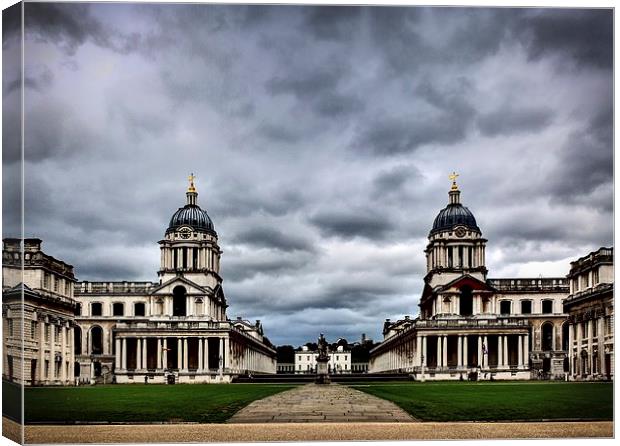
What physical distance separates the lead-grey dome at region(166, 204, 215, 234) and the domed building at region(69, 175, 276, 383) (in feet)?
27.5

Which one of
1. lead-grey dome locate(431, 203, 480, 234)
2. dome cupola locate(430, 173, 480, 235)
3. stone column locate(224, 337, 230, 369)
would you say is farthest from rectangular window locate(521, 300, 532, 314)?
lead-grey dome locate(431, 203, 480, 234)

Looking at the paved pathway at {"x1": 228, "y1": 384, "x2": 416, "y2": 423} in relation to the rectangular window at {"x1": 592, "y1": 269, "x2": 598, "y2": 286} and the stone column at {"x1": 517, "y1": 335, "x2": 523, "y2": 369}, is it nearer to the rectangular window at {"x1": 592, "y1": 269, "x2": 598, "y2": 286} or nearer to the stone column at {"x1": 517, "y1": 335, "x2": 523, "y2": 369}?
the rectangular window at {"x1": 592, "y1": 269, "x2": 598, "y2": 286}

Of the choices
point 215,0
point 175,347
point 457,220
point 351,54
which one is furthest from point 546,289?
point 215,0

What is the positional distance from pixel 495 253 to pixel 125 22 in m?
20.4

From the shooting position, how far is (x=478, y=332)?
8381 cm

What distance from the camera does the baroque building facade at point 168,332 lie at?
59.0 m

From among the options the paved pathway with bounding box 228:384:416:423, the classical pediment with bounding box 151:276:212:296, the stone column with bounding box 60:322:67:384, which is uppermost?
the classical pediment with bounding box 151:276:212:296

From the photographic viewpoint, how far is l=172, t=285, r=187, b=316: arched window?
7200 cm

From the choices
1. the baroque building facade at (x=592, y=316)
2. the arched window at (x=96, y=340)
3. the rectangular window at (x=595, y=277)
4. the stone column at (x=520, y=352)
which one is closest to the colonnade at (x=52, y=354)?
the baroque building facade at (x=592, y=316)

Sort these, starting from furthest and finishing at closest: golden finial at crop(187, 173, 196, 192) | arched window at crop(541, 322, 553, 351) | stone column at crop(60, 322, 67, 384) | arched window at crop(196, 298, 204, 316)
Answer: arched window at crop(541, 322, 553, 351)
arched window at crop(196, 298, 204, 316)
stone column at crop(60, 322, 67, 384)
golden finial at crop(187, 173, 196, 192)

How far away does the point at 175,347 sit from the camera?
7888 cm

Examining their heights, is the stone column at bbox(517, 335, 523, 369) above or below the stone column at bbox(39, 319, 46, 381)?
below

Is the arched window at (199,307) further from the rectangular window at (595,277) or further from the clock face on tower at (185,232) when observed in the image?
the rectangular window at (595,277)

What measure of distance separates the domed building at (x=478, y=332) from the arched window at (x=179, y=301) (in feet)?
55.7
